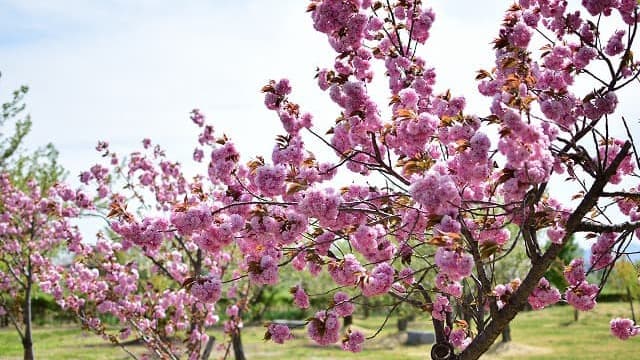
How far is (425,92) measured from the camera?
461 centimetres

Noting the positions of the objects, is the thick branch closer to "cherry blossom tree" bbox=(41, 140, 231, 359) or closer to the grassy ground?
"cherry blossom tree" bbox=(41, 140, 231, 359)

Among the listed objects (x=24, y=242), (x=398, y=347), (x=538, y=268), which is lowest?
(x=398, y=347)

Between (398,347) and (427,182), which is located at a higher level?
(427,182)

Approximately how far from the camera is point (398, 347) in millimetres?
21578

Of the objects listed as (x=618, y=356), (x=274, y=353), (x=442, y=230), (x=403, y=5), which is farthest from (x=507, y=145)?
(x=274, y=353)

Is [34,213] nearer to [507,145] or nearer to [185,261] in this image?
[185,261]

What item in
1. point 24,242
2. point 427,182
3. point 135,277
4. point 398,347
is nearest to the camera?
point 427,182

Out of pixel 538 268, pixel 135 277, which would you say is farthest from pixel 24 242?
pixel 538 268

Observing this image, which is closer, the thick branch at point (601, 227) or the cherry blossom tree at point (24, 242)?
the thick branch at point (601, 227)

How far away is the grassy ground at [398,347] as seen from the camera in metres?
18.5

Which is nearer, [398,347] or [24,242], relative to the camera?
[24,242]

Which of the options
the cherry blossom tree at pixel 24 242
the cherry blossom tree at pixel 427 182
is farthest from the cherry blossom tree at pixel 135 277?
the cherry blossom tree at pixel 427 182

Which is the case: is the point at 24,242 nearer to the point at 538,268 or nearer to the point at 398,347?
the point at 538,268

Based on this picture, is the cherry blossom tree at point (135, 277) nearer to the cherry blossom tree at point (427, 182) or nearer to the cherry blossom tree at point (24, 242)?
the cherry blossom tree at point (24, 242)
